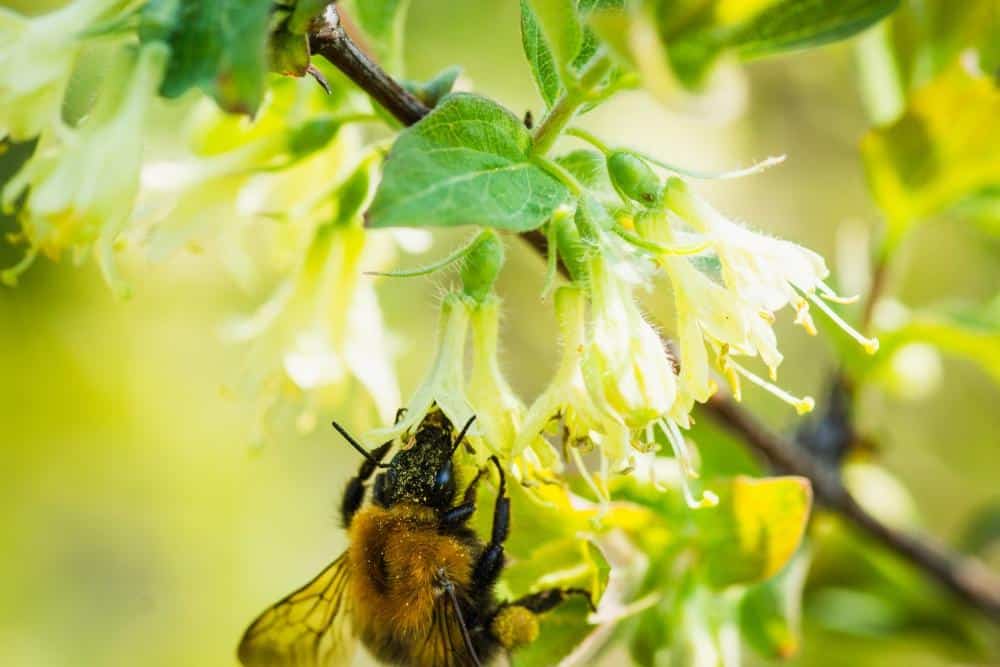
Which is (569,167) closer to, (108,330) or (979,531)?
(979,531)

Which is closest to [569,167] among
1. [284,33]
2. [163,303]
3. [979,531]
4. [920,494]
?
[284,33]

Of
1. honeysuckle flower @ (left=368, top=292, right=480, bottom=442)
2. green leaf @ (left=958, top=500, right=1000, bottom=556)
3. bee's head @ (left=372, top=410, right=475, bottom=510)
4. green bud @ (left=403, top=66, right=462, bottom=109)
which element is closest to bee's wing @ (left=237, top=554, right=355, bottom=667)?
bee's head @ (left=372, top=410, right=475, bottom=510)

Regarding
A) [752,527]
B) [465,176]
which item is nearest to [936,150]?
[752,527]

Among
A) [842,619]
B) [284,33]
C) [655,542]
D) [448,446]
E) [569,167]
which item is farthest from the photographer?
[842,619]

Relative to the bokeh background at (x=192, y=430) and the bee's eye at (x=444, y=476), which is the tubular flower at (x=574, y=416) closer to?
the bee's eye at (x=444, y=476)

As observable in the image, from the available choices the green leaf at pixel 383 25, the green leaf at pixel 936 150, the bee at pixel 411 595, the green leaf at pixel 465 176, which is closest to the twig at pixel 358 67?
the green leaf at pixel 465 176
